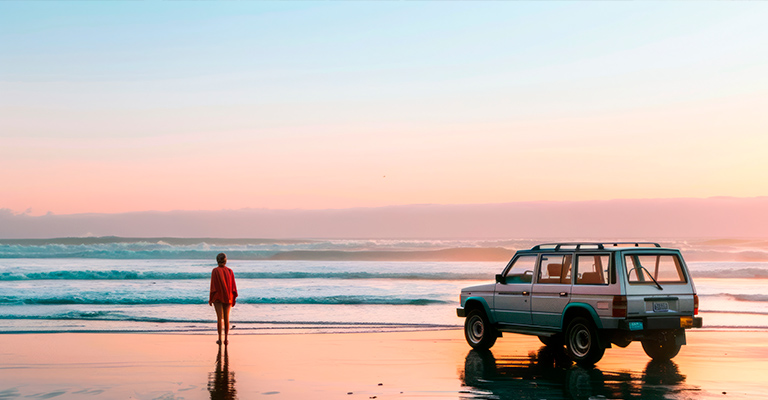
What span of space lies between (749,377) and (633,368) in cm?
166

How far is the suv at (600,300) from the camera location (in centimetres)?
1070

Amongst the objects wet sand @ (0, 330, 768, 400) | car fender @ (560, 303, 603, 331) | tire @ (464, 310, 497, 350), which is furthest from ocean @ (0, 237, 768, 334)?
car fender @ (560, 303, 603, 331)

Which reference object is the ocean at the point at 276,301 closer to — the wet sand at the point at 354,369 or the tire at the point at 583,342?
the wet sand at the point at 354,369

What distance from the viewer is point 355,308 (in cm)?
2164

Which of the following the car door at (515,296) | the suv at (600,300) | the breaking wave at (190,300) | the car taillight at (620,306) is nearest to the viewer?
the car taillight at (620,306)

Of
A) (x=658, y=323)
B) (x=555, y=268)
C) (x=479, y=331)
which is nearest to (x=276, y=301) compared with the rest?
(x=479, y=331)

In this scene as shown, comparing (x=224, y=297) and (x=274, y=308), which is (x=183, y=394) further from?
(x=274, y=308)

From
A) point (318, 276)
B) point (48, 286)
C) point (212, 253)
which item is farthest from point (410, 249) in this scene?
point (48, 286)

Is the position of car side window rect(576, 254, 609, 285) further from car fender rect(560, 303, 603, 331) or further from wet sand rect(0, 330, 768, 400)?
wet sand rect(0, 330, 768, 400)

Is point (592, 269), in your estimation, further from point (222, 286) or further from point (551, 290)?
point (222, 286)

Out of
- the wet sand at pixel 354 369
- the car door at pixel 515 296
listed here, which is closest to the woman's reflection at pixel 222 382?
the wet sand at pixel 354 369

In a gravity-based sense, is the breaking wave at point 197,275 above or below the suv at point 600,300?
below

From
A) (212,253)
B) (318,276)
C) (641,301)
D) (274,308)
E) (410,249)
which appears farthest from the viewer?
(410,249)

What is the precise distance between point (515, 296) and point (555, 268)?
38.9 inches
